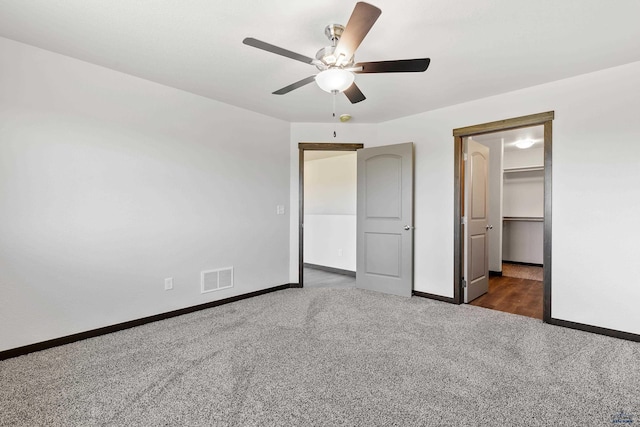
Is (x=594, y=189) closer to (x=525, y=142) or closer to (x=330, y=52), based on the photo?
(x=330, y=52)

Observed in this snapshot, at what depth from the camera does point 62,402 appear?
68.4 inches

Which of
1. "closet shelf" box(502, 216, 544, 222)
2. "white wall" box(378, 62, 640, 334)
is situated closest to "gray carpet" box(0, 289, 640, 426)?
"white wall" box(378, 62, 640, 334)

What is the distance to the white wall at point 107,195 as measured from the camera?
233 centimetres

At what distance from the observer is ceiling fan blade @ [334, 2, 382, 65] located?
1509 millimetres

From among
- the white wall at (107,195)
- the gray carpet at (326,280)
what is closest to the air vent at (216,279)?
the white wall at (107,195)

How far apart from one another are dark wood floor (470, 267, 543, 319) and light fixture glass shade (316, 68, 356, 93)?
121 inches

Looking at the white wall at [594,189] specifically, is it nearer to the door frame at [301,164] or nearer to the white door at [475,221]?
the white door at [475,221]

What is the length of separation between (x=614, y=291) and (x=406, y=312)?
5.94 feet

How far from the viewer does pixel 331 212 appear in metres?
5.98

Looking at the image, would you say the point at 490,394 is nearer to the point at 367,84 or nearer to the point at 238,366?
the point at 238,366

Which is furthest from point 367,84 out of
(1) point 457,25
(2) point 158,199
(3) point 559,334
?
(3) point 559,334

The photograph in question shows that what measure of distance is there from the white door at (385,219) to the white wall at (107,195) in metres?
1.54

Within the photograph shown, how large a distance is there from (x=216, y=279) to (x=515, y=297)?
379 centimetres

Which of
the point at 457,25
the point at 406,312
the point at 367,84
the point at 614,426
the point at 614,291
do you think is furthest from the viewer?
the point at 406,312
